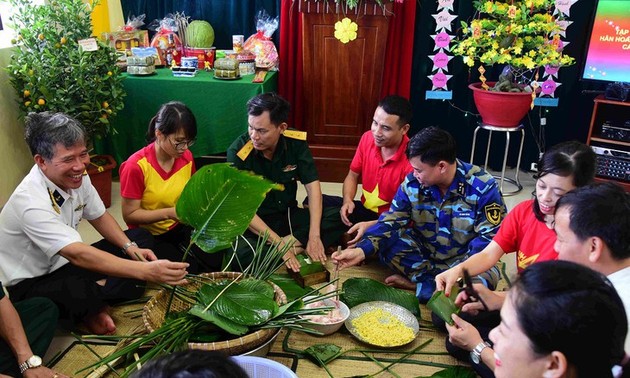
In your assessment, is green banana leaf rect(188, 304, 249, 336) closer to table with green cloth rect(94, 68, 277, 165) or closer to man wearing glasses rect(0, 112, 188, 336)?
man wearing glasses rect(0, 112, 188, 336)

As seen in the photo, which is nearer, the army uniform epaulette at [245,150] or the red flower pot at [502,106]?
the army uniform epaulette at [245,150]

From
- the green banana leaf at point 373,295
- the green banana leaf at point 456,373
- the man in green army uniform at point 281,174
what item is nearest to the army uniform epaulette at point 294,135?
the man in green army uniform at point 281,174

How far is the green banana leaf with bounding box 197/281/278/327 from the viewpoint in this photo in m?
1.57

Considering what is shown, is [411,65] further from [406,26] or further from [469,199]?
[469,199]

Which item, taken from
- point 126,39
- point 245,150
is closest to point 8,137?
point 126,39

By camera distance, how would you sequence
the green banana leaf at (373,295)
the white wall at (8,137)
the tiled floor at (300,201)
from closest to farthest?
the tiled floor at (300,201)
the green banana leaf at (373,295)
the white wall at (8,137)

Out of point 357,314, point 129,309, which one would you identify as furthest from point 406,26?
point 129,309

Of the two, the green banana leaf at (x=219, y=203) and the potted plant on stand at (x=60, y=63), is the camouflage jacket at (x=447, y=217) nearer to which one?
the green banana leaf at (x=219, y=203)

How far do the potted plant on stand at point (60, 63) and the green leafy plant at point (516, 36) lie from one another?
2.38 meters

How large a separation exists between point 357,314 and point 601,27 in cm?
276

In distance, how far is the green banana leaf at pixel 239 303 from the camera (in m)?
1.57

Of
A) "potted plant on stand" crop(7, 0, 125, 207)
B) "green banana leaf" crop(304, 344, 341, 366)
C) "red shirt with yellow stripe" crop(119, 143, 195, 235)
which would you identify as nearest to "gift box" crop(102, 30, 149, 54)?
"potted plant on stand" crop(7, 0, 125, 207)

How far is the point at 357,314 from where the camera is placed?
2.00m

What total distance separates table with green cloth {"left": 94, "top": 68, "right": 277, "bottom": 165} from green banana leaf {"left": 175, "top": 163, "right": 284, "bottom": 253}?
188cm
